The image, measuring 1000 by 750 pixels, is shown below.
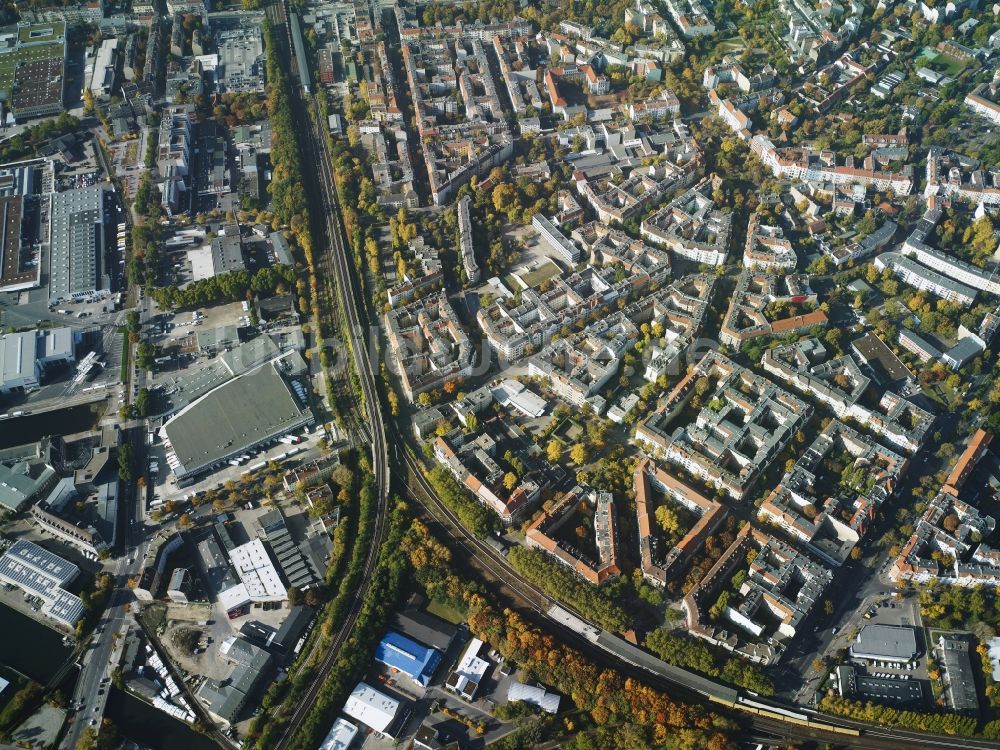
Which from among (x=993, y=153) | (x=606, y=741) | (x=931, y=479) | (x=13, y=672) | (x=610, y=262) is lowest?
(x=13, y=672)

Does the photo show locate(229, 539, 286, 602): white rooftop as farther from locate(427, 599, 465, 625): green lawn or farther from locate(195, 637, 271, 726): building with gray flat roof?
locate(427, 599, 465, 625): green lawn

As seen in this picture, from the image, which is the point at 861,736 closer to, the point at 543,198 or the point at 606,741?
the point at 606,741

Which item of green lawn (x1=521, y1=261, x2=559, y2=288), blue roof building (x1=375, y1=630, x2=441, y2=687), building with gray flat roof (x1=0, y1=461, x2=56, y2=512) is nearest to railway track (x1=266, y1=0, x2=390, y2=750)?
blue roof building (x1=375, y1=630, x2=441, y2=687)

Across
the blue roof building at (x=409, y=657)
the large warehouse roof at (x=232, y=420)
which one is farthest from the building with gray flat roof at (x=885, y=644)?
the large warehouse roof at (x=232, y=420)

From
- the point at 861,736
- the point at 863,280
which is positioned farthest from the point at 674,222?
the point at 861,736

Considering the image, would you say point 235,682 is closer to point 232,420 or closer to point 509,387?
point 232,420

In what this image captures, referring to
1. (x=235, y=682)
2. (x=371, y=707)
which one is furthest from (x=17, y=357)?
(x=371, y=707)
